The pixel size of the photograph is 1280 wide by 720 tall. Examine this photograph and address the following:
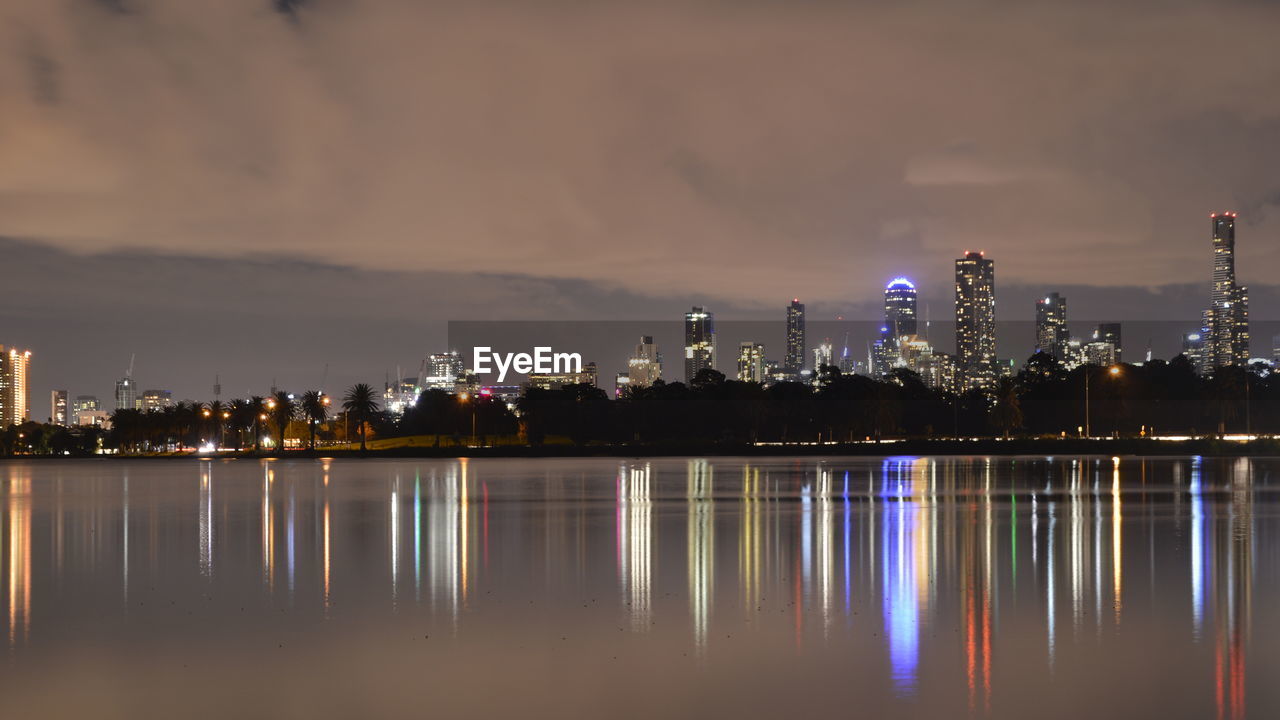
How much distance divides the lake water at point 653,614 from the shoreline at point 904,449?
253 ft

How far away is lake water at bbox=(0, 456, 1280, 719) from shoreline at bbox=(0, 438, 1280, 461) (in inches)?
3031

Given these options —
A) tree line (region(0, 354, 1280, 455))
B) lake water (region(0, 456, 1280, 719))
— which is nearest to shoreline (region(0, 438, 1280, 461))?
tree line (region(0, 354, 1280, 455))

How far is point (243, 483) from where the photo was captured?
74.6m

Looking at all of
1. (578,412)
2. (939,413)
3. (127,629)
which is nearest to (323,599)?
(127,629)

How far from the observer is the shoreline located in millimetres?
111750

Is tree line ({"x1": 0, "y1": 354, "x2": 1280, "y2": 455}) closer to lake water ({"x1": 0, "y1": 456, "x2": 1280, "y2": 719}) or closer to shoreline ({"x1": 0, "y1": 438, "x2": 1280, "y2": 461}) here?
shoreline ({"x1": 0, "y1": 438, "x2": 1280, "y2": 461})

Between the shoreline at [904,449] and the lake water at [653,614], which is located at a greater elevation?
the lake water at [653,614]

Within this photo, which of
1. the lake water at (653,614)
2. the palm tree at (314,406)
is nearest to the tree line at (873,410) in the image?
the palm tree at (314,406)

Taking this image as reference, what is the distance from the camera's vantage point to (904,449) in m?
130

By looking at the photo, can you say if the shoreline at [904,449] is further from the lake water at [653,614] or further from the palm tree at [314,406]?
the lake water at [653,614]

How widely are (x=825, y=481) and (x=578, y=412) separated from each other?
11165cm

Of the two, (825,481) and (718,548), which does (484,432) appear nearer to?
(825,481)

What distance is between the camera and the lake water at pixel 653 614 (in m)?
13.8

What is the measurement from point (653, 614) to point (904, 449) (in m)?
114
